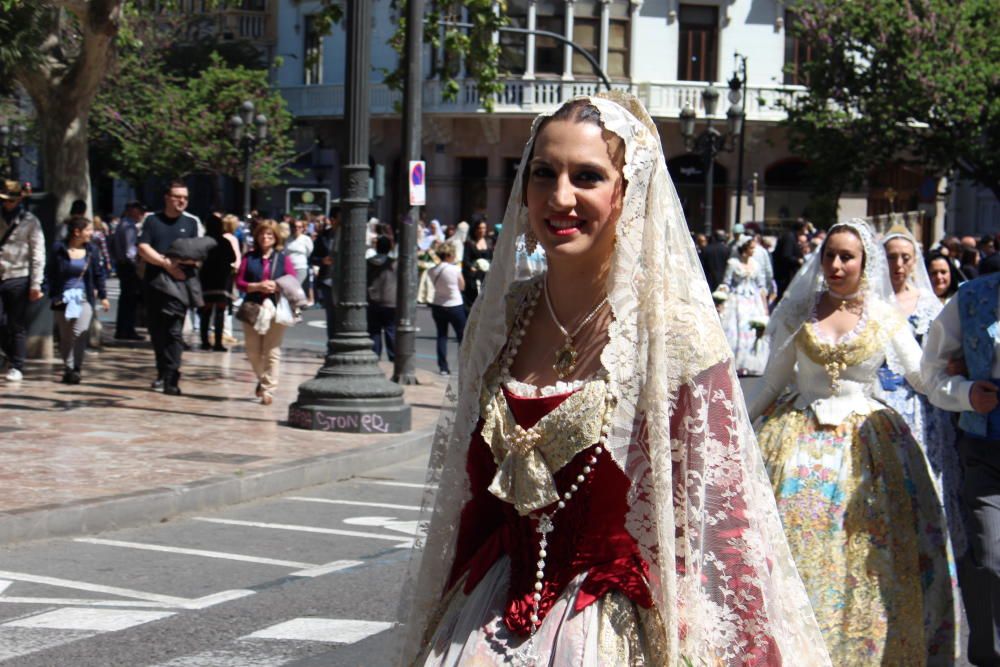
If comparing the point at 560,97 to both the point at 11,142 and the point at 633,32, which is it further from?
the point at 11,142

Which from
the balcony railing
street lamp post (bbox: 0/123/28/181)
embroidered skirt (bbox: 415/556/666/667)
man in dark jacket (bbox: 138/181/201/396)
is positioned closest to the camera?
embroidered skirt (bbox: 415/556/666/667)

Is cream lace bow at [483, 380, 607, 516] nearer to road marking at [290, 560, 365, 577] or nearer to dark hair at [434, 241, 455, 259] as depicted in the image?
road marking at [290, 560, 365, 577]

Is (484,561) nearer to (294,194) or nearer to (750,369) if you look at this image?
(750,369)

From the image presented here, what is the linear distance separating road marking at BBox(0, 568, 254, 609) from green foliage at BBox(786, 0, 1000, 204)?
109 feet

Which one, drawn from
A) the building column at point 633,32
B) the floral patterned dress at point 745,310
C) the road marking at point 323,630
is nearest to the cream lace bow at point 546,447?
the road marking at point 323,630

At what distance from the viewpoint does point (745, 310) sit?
2134cm

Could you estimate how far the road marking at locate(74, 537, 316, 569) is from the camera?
848 cm

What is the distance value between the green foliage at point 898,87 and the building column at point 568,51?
729 centimetres

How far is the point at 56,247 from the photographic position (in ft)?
52.2

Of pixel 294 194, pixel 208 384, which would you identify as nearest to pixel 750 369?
pixel 208 384

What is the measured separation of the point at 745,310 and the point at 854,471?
48.7ft

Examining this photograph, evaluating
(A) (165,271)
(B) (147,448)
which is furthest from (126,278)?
(B) (147,448)

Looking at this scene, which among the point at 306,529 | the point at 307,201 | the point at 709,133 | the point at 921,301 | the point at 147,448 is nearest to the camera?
the point at 921,301

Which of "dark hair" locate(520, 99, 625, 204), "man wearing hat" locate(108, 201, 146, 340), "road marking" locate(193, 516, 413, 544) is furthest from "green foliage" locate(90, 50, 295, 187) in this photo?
"dark hair" locate(520, 99, 625, 204)
